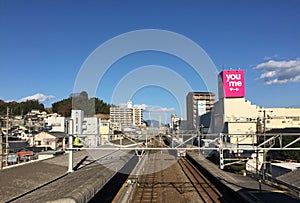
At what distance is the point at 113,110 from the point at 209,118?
2020cm

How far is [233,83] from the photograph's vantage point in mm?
51312

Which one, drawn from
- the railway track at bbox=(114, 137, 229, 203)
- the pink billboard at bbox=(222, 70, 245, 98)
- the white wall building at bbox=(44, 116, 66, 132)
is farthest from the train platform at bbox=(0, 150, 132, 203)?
the white wall building at bbox=(44, 116, 66, 132)

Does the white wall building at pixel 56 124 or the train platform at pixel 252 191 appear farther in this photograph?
the white wall building at pixel 56 124

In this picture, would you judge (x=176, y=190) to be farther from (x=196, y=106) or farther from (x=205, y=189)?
(x=196, y=106)

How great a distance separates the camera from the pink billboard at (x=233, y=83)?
50.5m

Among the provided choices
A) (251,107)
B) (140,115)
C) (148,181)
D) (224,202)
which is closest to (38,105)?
(140,115)

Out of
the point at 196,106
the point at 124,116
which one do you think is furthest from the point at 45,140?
the point at 196,106

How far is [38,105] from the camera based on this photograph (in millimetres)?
106188

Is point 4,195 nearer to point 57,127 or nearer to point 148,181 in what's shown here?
point 148,181

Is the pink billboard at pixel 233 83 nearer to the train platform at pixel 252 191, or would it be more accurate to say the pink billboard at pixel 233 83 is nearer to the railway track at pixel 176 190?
the railway track at pixel 176 190

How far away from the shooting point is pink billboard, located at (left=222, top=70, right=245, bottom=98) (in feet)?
166

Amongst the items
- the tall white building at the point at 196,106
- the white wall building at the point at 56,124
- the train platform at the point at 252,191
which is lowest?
the train platform at the point at 252,191

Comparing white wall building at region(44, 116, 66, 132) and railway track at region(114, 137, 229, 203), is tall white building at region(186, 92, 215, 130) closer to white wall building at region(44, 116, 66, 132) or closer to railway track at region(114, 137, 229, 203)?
white wall building at region(44, 116, 66, 132)

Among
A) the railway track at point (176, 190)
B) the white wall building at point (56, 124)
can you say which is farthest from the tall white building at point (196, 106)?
the railway track at point (176, 190)
